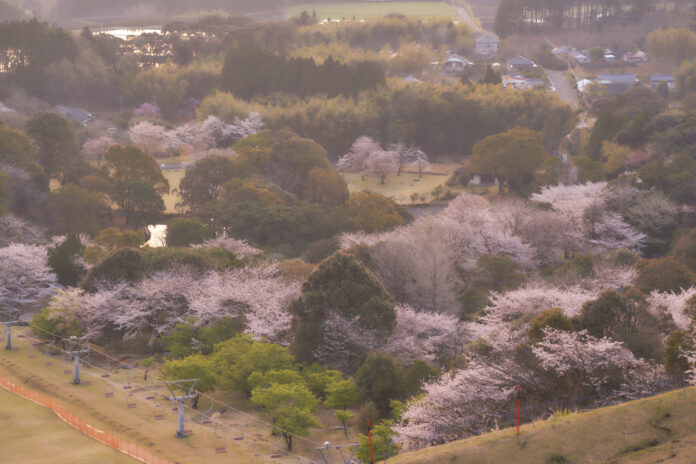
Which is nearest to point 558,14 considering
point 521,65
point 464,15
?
point 464,15

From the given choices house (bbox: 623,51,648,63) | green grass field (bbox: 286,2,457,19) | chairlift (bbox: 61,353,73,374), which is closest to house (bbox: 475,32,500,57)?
house (bbox: 623,51,648,63)

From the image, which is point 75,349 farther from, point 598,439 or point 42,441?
point 598,439

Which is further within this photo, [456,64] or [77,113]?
[456,64]

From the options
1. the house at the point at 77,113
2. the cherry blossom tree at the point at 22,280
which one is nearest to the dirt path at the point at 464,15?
the house at the point at 77,113

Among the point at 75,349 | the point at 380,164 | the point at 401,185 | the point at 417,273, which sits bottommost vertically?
the point at 401,185

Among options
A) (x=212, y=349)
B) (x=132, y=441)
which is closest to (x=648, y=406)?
(x=132, y=441)

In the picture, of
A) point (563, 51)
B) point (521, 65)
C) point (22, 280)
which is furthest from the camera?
point (563, 51)
